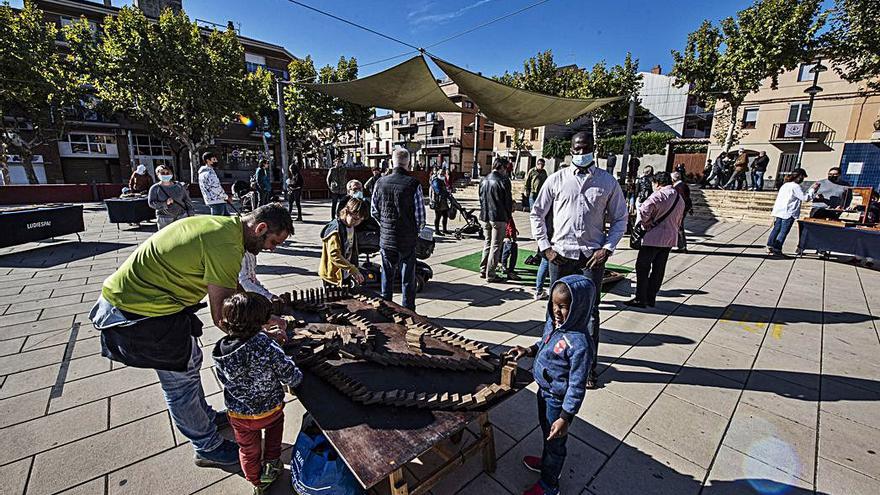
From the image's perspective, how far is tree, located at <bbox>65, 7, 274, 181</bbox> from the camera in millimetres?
16641

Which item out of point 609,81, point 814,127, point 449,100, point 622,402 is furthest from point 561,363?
point 814,127

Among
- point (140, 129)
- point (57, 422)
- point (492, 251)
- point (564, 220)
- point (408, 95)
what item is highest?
point (140, 129)

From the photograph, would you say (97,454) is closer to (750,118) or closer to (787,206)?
(787,206)

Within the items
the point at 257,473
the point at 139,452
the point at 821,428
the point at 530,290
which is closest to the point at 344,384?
the point at 257,473

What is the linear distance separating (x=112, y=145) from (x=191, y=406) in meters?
33.7

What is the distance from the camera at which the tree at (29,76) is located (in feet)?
53.2

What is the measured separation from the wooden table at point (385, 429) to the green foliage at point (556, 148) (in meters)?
34.8

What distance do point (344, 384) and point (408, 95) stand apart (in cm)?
586

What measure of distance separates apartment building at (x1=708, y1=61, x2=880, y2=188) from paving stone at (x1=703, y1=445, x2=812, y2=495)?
26538 millimetres

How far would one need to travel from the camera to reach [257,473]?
1.91 meters

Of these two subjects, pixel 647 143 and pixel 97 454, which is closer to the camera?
pixel 97 454

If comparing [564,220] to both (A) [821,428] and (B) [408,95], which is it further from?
(B) [408,95]

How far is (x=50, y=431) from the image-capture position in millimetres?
2367

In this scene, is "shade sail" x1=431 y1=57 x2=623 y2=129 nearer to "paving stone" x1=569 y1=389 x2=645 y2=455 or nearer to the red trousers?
"paving stone" x1=569 y1=389 x2=645 y2=455
